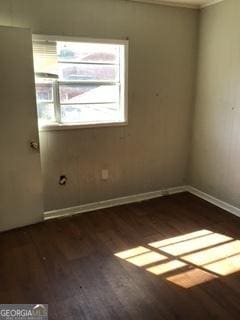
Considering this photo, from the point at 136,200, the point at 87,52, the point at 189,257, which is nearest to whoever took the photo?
the point at 189,257

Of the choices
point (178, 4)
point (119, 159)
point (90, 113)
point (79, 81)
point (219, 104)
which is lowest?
point (119, 159)

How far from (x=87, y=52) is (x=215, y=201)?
240cm

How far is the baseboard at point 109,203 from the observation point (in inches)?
125

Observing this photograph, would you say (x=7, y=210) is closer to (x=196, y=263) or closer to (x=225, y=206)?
(x=196, y=263)

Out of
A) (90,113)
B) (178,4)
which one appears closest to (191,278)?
(90,113)

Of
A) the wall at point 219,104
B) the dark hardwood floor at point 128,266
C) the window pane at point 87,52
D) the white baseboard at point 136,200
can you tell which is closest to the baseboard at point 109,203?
the white baseboard at point 136,200

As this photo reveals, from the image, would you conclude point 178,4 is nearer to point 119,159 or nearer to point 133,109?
point 133,109

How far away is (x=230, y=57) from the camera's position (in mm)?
3098

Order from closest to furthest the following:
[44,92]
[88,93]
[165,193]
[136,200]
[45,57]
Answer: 1. [45,57]
2. [44,92]
3. [88,93]
4. [136,200]
5. [165,193]

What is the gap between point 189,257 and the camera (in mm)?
2428

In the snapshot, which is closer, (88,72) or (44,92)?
(44,92)

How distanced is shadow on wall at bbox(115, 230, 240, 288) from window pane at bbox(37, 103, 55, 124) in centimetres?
160

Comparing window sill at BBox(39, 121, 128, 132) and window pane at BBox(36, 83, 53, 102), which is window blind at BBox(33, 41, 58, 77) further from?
window sill at BBox(39, 121, 128, 132)

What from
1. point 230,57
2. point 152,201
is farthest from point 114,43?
point 152,201
